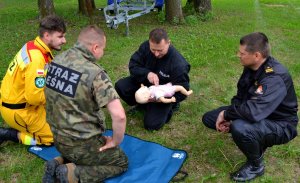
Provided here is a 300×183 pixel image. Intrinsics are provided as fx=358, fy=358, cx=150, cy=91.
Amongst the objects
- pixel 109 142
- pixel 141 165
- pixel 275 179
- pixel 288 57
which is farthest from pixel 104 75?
pixel 288 57

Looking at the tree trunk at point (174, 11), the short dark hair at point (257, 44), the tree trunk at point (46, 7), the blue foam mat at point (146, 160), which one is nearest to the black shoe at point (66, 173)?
the blue foam mat at point (146, 160)

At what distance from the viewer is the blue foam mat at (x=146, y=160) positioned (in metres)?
3.60

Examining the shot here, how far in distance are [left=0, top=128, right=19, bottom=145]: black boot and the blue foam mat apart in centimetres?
23

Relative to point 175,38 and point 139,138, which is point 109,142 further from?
point 175,38

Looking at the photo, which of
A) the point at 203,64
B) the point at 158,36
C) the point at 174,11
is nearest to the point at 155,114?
the point at 158,36

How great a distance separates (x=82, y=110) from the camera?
3.05 metres

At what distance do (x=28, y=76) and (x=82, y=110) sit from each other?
3.00ft

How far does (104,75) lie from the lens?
2965 millimetres

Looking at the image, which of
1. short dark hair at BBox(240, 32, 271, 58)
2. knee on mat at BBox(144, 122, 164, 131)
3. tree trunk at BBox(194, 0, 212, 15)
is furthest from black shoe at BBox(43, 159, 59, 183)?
tree trunk at BBox(194, 0, 212, 15)

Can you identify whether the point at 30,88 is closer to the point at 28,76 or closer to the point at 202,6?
the point at 28,76

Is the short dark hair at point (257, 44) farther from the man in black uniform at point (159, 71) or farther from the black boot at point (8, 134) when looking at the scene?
the black boot at point (8, 134)

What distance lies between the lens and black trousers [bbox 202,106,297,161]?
3316 mm

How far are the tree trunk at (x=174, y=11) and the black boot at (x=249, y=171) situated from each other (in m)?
6.62

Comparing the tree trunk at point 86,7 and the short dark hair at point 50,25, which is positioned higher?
the short dark hair at point 50,25
